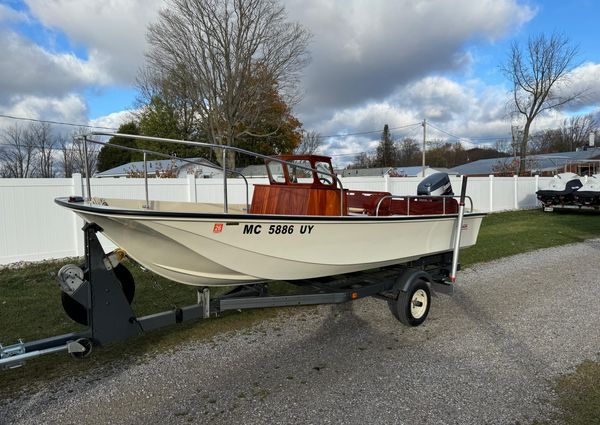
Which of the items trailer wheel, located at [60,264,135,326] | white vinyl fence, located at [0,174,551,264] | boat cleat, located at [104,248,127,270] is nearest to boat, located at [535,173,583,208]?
white vinyl fence, located at [0,174,551,264]

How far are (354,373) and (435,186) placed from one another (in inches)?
141

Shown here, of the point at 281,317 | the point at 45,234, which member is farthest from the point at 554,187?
the point at 45,234

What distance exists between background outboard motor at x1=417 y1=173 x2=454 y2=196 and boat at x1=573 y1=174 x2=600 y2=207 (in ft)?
48.9

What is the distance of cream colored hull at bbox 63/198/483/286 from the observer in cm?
356

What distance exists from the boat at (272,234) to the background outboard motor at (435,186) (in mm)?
663

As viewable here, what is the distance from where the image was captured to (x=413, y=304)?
16.9ft

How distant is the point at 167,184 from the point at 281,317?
239 inches

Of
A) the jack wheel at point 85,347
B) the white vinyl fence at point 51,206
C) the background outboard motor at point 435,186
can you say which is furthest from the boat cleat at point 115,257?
the white vinyl fence at point 51,206

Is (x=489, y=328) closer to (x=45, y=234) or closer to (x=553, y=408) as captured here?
(x=553, y=408)

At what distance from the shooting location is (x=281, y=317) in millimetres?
5480

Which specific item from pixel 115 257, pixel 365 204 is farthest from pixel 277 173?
pixel 115 257

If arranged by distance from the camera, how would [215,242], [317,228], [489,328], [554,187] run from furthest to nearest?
[554,187]
[489,328]
[317,228]
[215,242]

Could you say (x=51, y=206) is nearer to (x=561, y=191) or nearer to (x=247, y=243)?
(x=247, y=243)

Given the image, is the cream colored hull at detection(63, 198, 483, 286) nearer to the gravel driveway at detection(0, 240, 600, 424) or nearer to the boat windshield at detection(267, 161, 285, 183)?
the gravel driveway at detection(0, 240, 600, 424)
